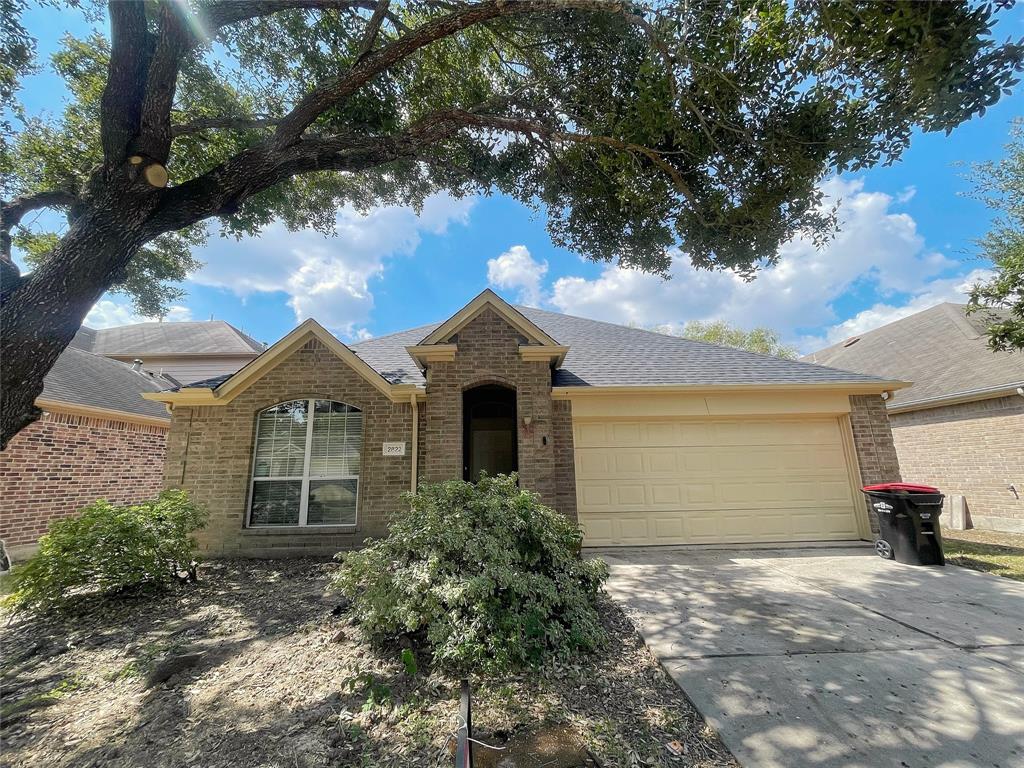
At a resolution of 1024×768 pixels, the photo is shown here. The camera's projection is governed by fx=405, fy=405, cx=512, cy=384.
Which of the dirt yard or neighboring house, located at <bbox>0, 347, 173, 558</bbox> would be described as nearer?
the dirt yard

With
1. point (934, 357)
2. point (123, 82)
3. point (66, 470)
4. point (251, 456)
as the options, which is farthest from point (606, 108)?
point (934, 357)

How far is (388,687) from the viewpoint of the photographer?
3.06m

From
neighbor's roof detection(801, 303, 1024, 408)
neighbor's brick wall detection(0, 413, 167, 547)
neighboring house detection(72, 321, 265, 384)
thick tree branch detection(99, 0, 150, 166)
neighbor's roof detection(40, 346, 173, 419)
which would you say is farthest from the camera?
neighboring house detection(72, 321, 265, 384)

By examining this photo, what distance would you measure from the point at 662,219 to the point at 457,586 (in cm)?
599

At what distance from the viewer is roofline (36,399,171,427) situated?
8797 millimetres

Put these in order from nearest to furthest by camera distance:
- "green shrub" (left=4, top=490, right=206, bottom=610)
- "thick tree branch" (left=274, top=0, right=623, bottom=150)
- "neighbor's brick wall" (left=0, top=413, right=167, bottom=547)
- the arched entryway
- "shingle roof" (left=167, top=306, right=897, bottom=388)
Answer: "thick tree branch" (left=274, top=0, right=623, bottom=150) → "green shrub" (left=4, top=490, right=206, bottom=610) → "shingle roof" (left=167, top=306, right=897, bottom=388) → "neighbor's brick wall" (left=0, top=413, right=167, bottom=547) → the arched entryway

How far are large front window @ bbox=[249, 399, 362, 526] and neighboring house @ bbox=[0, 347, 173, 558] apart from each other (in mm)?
5060

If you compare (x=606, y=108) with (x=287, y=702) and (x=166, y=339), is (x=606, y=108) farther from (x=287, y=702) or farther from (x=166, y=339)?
(x=166, y=339)

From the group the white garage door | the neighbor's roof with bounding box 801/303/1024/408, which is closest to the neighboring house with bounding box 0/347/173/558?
the white garage door

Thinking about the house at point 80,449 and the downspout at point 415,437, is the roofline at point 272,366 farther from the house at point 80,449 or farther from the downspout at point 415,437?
the house at point 80,449

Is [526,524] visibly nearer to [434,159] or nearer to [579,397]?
[579,397]

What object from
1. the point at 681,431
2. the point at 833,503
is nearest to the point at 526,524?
the point at 681,431

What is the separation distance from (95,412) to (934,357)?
23950 mm

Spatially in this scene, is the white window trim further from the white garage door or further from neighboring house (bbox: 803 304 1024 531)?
neighboring house (bbox: 803 304 1024 531)
